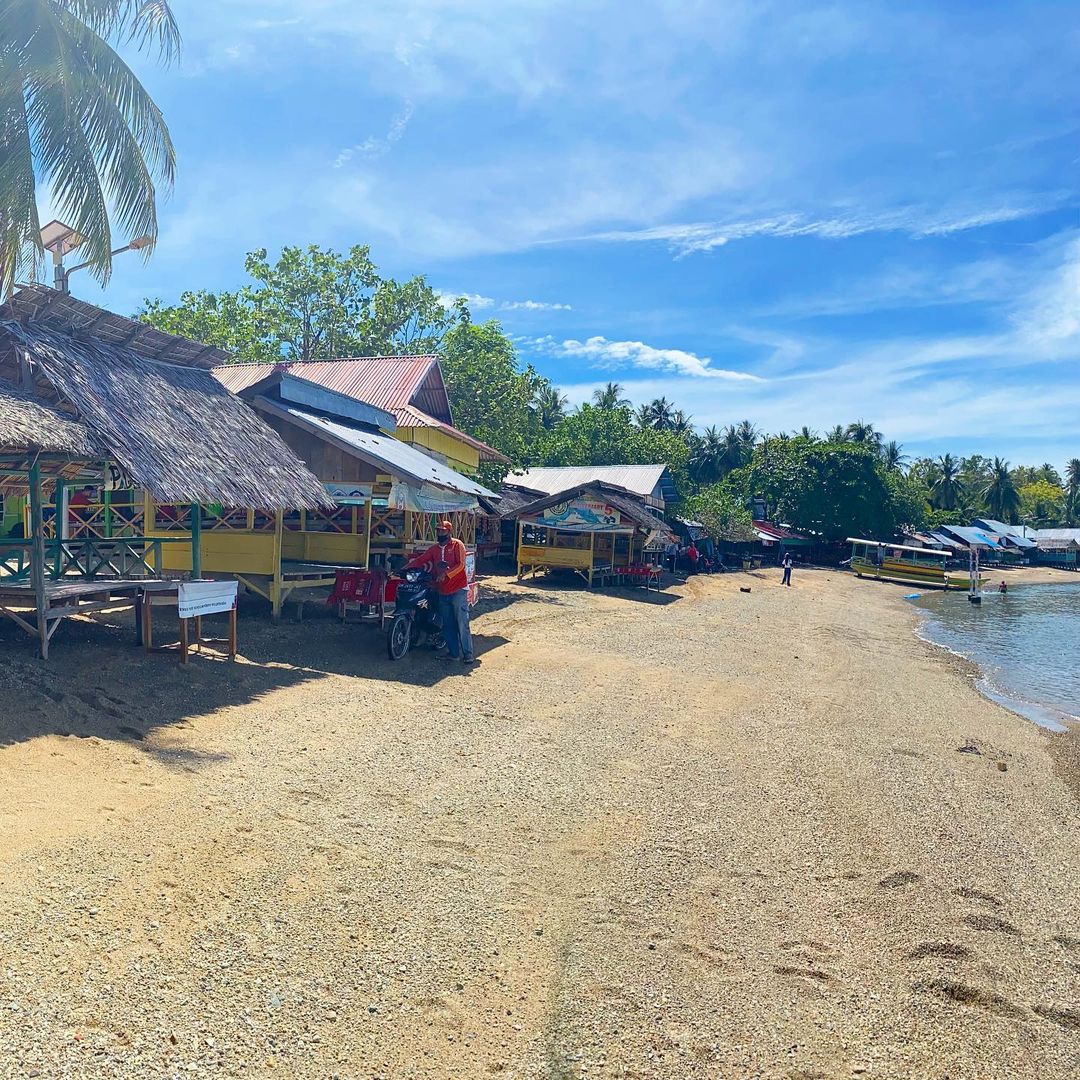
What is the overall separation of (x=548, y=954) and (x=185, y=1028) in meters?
1.74

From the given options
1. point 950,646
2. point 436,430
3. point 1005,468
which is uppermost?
point 1005,468

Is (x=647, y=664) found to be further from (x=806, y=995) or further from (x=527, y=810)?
(x=806, y=995)

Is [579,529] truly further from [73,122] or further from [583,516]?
[73,122]

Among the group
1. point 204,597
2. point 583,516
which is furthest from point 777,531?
point 204,597

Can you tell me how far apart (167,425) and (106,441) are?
1625 mm

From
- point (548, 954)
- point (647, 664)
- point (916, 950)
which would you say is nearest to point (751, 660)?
point (647, 664)

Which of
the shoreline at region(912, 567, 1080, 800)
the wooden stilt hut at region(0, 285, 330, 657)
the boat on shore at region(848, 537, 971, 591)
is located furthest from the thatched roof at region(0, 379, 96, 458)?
the boat on shore at region(848, 537, 971, 591)

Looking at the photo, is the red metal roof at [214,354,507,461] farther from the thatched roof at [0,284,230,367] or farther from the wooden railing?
the wooden railing

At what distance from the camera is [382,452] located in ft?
44.8

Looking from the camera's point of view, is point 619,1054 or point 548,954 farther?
point 548,954

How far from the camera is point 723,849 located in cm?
552

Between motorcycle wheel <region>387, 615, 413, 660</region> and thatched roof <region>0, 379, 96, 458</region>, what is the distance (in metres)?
4.31

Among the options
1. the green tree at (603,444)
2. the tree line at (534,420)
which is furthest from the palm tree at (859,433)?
the green tree at (603,444)

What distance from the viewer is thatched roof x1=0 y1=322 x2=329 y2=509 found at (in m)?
8.35
